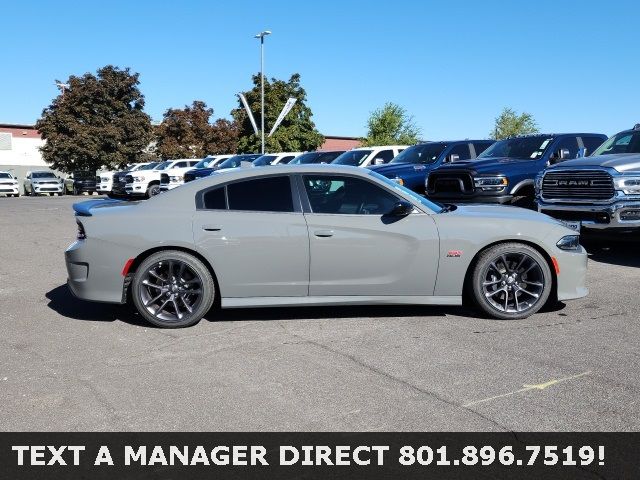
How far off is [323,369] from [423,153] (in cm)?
1128

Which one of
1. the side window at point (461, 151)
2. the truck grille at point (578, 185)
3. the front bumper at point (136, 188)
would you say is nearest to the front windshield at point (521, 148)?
the side window at point (461, 151)

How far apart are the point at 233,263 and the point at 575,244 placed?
3.30 metres

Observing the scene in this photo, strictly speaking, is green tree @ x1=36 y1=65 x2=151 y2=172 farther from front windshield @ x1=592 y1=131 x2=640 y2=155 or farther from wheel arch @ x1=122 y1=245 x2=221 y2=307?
wheel arch @ x1=122 y1=245 x2=221 y2=307

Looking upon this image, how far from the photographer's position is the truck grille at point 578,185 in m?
9.19

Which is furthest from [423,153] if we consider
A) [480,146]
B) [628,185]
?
A: [628,185]

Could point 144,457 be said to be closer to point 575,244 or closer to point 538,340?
point 538,340

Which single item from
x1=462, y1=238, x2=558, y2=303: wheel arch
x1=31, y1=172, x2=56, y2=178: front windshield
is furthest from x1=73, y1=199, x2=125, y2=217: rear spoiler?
x1=31, y1=172, x2=56, y2=178: front windshield

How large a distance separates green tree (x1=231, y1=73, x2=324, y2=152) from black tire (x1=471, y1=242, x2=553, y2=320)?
41936 millimetres

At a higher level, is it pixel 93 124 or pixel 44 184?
pixel 93 124

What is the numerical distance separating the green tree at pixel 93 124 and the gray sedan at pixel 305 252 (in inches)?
1688

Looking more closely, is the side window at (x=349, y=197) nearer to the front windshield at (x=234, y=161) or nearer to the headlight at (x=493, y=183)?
the headlight at (x=493, y=183)

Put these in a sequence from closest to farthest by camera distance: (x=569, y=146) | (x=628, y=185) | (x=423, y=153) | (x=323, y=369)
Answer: (x=323, y=369) < (x=628, y=185) < (x=569, y=146) < (x=423, y=153)

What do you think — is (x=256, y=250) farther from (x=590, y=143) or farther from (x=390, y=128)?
(x=390, y=128)

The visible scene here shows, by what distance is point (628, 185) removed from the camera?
354 inches
